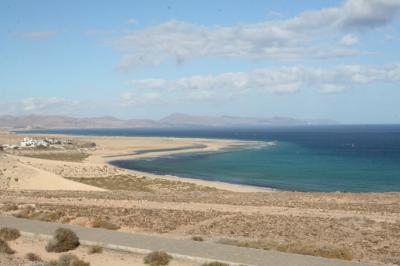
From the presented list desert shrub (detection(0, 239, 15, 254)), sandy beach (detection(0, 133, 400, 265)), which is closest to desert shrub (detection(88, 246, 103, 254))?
sandy beach (detection(0, 133, 400, 265))

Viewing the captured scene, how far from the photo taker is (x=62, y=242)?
14.8m

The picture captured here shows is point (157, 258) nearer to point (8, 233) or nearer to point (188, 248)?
point (188, 248)

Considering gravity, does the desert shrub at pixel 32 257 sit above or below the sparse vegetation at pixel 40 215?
above

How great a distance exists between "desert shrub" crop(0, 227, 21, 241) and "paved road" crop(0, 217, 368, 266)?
32cm

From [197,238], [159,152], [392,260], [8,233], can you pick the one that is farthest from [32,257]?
[159,152]

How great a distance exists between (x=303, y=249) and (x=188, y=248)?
310 cm

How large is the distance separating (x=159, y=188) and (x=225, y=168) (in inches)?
1043

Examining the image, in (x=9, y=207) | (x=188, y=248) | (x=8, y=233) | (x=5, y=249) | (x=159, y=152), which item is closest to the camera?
(x=188, y=248)

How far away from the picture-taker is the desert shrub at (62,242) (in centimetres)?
1468

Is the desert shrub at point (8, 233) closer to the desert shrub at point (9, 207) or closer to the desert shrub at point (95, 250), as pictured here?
the desert shrub at point (95, 250)

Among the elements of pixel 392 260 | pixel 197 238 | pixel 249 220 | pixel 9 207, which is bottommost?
pixel 9 207

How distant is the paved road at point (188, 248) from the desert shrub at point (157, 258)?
1.14ft

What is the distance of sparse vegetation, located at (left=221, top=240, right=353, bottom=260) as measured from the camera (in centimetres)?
1391

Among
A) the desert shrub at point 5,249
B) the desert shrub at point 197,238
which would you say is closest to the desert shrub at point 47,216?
the desert shrub at point 5,249
